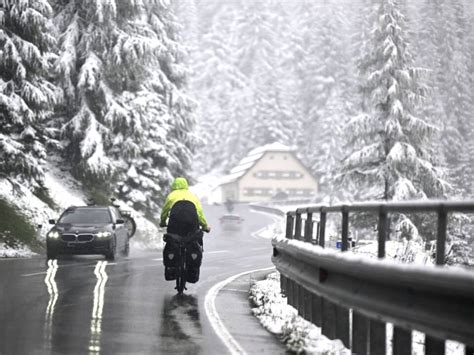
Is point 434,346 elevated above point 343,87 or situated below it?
below

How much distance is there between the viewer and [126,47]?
109ft

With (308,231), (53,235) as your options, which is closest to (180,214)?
(308,231)

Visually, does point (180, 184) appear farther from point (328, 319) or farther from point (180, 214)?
point (328, 319)

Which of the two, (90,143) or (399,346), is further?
(90,143)

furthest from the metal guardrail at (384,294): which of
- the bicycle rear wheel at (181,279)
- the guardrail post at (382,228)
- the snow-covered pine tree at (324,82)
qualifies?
the snow-covered pine tree at (324,82)

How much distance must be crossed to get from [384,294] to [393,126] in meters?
40.3

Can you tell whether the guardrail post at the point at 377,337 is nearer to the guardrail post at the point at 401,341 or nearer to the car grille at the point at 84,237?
the guardrail post at the point at 401,341

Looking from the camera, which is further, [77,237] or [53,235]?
[77,237]

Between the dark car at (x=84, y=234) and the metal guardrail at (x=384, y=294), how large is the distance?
12.2m

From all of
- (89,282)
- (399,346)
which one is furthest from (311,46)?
(399,346)

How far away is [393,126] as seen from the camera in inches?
1837

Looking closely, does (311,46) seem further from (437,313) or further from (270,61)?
(437,313)

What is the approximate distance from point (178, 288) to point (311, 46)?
115 metres

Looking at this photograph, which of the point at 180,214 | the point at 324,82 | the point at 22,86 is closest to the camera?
the point at 180,214
